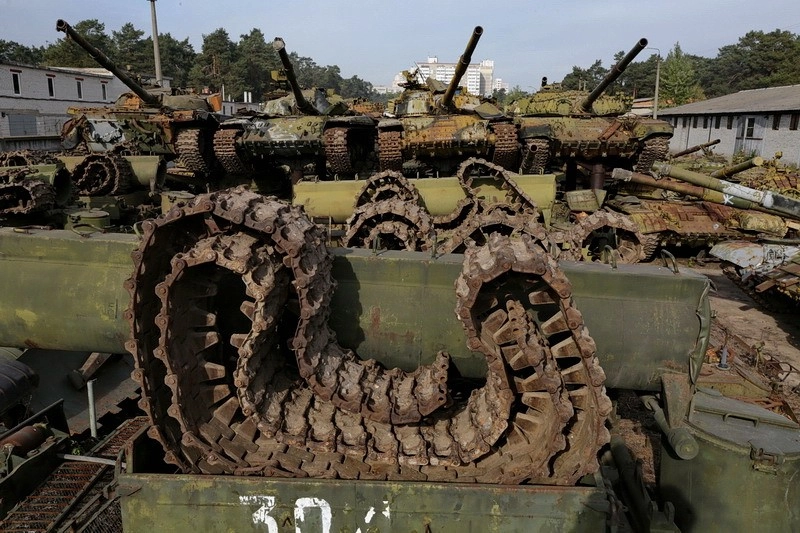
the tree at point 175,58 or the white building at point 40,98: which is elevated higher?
the tree at point 175,58

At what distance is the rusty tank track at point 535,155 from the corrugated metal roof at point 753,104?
2172 centimetres

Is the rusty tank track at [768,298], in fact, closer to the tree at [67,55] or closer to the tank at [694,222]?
the tank at [694,222]

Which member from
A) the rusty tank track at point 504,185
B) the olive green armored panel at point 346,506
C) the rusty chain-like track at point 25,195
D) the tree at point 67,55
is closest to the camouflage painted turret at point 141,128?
the rusty chain-like track at point 25,195

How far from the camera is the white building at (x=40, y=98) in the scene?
3044 centimetres

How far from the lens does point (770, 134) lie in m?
30.6

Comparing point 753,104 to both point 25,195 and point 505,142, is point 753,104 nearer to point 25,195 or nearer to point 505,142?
point 505,142

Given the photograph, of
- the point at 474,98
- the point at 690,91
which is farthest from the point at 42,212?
the point at 690,91

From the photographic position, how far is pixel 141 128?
17125 millimetres

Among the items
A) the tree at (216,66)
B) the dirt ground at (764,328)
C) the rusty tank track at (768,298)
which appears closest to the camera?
the dirt ground at (764,328)

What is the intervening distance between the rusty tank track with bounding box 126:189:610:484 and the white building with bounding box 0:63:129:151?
90.3 ft

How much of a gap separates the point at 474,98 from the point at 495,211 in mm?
8478

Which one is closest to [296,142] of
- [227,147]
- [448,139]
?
[227,147]

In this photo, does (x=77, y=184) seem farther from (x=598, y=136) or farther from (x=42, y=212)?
(x=598, y=136)

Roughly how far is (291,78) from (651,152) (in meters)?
8.15
